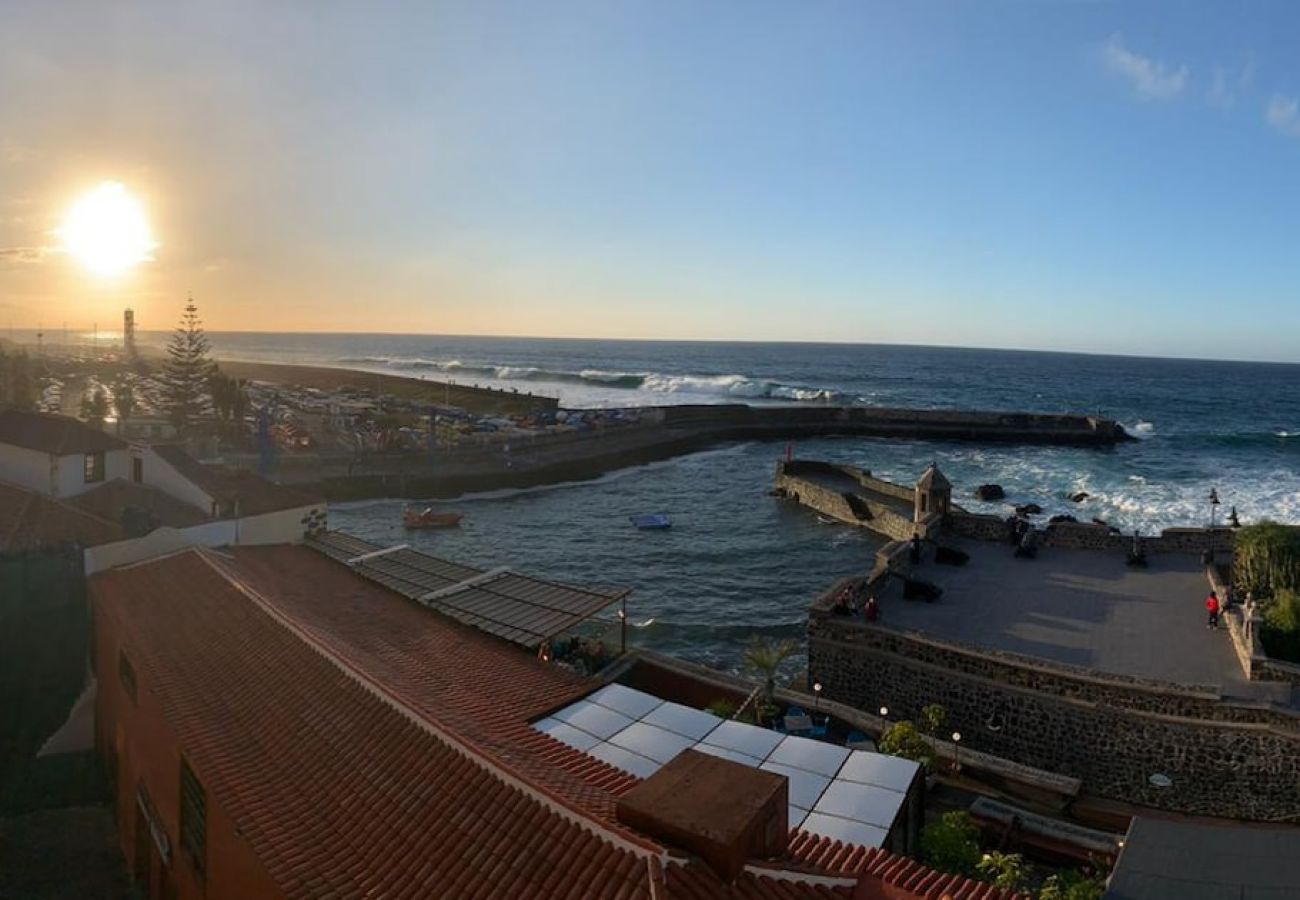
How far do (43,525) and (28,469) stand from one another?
405 cm

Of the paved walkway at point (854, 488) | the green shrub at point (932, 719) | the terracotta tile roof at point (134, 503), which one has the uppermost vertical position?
the terracotta tile roof at point (134, 503)

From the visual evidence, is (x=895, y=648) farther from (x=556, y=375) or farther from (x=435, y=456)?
(x=556, y=375)

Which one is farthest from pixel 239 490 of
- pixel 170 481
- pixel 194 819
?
pixel 194 819

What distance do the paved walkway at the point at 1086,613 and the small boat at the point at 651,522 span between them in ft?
58.1

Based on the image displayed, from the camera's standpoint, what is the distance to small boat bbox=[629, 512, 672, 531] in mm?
39906

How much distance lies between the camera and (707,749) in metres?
10.4

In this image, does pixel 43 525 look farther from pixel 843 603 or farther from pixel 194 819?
pixel 843 603

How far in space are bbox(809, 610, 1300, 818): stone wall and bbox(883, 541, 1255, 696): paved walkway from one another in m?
1.26

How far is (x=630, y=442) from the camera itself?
63062 mm

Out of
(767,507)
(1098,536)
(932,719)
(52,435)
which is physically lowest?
(767,507)

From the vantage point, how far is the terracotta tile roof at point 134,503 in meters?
19.7

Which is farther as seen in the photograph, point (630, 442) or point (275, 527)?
point (630, 442)

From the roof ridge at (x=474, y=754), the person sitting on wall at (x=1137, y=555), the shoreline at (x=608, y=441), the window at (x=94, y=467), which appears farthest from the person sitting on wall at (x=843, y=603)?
the shoreline at (x=608, y=441)

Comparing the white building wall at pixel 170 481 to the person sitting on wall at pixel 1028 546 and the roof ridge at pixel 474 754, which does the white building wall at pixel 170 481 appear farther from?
the person sitting on wall at pixel 1028 546
